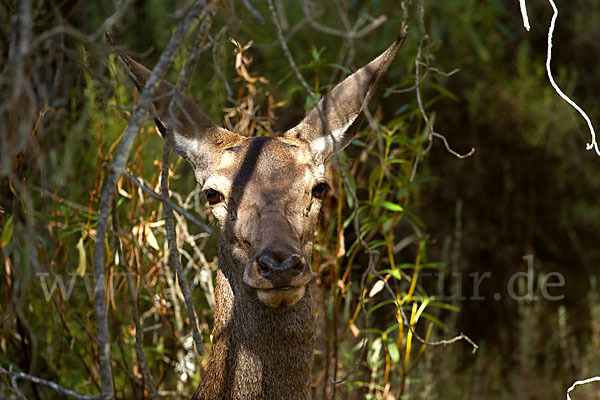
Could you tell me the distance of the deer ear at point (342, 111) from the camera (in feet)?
13.0

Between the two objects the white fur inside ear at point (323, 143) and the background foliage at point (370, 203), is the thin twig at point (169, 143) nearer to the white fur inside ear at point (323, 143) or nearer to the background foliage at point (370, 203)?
the background foliage at point (370, 203)

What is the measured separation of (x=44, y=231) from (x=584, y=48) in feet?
20.2

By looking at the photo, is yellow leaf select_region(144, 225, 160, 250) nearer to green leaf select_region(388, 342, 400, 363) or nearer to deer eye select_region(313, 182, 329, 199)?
deer eye select_region(313, 182, 329, 199)

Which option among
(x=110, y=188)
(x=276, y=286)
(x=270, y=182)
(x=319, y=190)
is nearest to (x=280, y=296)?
(x=276, y=286)

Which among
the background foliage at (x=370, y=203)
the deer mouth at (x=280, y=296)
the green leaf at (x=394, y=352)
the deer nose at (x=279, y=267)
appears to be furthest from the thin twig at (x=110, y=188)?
the green leaf at (x=394, y=352)

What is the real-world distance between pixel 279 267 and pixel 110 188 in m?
1.07

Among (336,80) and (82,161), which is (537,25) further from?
(82,161)

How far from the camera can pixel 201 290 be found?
551 cm

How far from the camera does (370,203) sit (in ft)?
15.0

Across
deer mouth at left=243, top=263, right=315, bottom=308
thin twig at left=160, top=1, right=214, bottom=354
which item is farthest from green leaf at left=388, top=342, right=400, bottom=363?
thin twig at left=160, top=1, right=214, bottom=354

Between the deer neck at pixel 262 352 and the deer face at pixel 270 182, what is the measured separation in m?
0.15

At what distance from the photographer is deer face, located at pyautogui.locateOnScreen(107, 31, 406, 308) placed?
3.24m

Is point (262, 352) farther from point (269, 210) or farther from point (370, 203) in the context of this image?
point (370, 203)

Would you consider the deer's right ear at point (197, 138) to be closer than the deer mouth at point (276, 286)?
No
